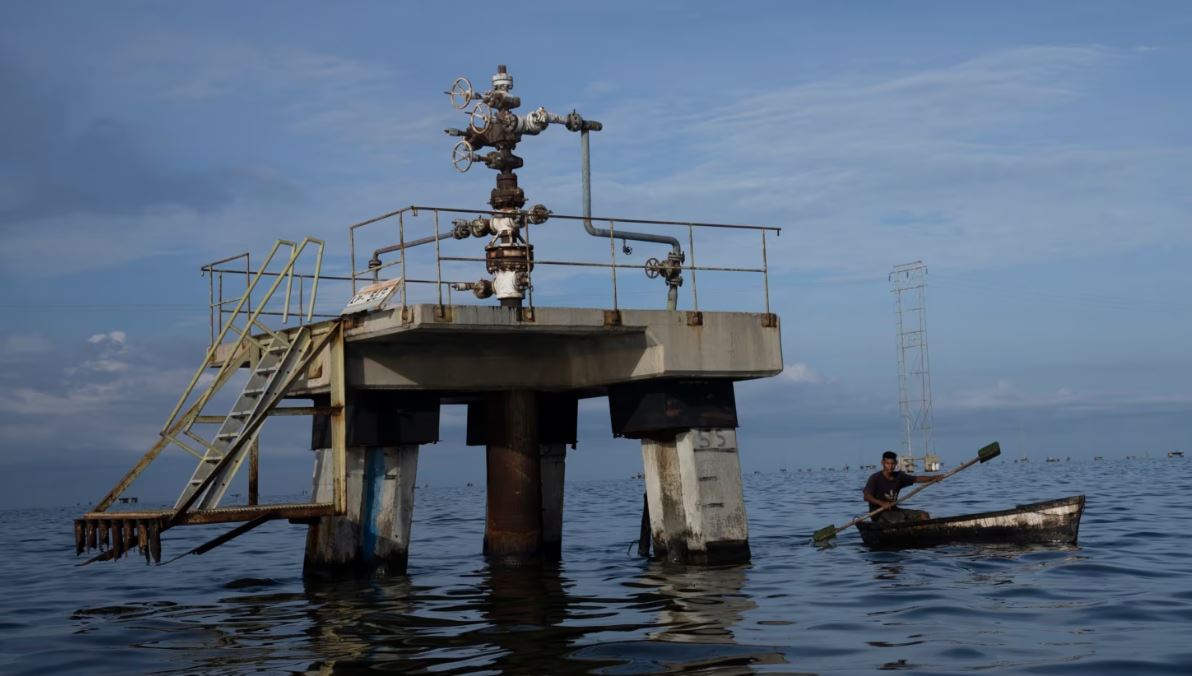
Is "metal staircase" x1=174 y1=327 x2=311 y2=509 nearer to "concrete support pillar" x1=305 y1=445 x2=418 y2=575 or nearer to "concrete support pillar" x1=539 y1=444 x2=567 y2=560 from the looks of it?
"concrete support pillar" x1=305 y1=445 x2=418 y2=575

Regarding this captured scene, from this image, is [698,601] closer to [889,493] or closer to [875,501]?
[875,501]

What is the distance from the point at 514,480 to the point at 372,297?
16.0ft

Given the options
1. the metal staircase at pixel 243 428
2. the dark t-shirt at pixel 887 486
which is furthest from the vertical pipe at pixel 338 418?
the dark t-shirt at pixel 887 486

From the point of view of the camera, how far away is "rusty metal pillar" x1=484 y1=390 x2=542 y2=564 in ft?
78.3

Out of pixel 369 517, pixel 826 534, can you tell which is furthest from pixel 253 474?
pixel 826 534

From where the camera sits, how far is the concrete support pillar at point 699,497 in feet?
74.3

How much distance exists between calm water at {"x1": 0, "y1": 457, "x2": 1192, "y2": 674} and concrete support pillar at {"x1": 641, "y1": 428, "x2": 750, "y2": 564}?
1.73 ft

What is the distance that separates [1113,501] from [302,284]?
31336 millimetres

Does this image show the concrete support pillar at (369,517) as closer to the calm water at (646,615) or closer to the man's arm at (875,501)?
A: the calm water at (646,615)

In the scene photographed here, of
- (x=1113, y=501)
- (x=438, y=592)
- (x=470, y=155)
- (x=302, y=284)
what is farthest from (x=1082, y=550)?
(x=1113, y=501)

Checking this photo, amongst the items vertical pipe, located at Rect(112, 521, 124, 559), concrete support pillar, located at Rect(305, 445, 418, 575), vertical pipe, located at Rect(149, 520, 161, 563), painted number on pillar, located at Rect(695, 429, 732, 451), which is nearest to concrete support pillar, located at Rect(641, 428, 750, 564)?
painted number on pillar, located at Rect(695, 429, 732, 451)

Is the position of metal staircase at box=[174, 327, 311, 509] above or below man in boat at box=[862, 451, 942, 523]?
above

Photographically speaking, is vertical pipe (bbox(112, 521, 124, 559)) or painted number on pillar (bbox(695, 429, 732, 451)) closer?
vertical pipe (bbox(112, 521, 124, 559))

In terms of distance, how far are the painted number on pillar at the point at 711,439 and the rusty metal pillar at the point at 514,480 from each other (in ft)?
11.1
